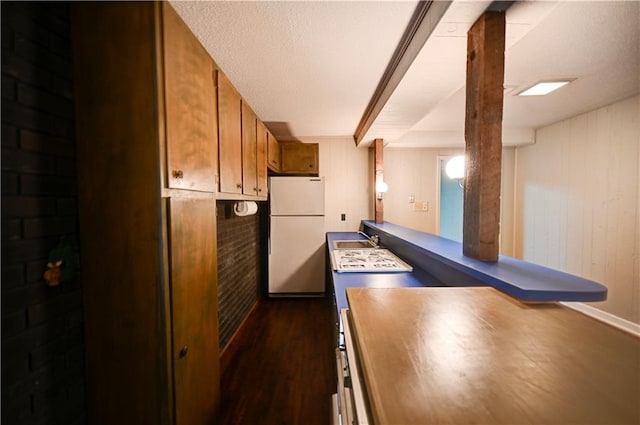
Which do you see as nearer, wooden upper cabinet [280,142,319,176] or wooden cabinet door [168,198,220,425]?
wooden cabinet door [168,198,220,425]

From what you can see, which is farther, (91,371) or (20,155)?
(91,371)

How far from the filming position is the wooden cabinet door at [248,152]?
2.05 m

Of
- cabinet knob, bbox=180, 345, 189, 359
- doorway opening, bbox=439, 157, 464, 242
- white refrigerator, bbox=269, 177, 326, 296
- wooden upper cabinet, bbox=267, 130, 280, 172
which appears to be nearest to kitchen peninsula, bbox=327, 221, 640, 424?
cabinet knob, bbox=180, 345, 189, 359

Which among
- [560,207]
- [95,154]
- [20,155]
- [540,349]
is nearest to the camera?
[540,349]

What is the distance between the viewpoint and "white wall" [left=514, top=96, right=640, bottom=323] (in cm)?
251

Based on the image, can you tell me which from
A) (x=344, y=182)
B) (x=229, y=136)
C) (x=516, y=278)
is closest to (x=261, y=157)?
(x=229, y=136)

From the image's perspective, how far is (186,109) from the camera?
1111 millimetres

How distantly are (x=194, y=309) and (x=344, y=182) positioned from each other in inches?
116

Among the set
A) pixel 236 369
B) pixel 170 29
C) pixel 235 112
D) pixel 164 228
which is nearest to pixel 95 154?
pixel 164 228

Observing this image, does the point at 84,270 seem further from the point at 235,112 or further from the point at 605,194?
the point at 605,194

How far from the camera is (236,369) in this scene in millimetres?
2027

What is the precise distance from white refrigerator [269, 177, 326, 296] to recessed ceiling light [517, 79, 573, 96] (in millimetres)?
2254

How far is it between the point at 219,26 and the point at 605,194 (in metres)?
3.93

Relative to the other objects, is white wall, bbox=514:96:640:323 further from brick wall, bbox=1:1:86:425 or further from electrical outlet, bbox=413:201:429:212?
brick wall, bbox=1:1:86:425
